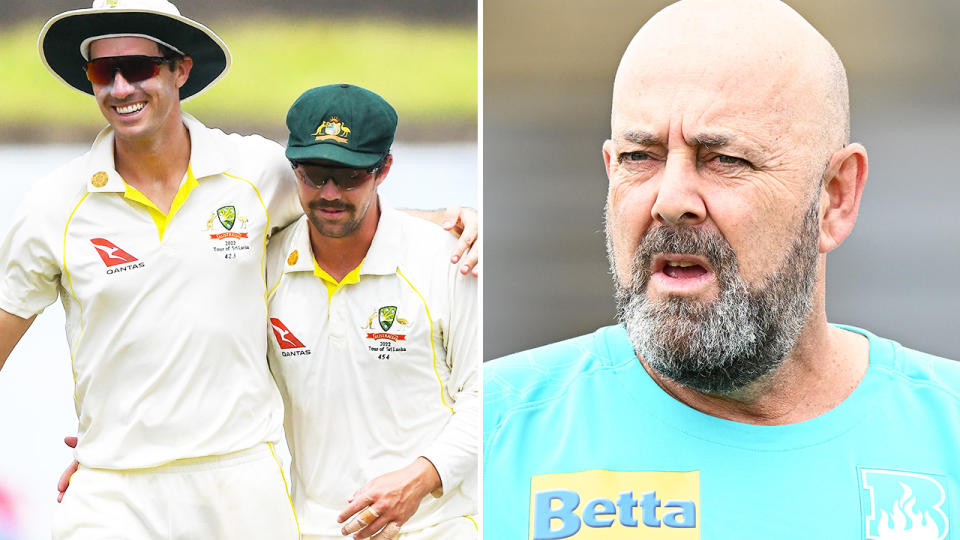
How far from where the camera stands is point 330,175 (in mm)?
2195

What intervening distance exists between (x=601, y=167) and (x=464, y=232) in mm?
388

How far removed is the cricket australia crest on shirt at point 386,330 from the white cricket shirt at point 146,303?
0.23 meters

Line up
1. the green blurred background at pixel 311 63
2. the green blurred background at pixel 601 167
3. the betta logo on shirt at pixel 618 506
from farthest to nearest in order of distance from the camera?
the green blurred background at pixel 311 63 < the green blurred background at pixel 601 167 < the betta logo on shirt at pixel 618 506

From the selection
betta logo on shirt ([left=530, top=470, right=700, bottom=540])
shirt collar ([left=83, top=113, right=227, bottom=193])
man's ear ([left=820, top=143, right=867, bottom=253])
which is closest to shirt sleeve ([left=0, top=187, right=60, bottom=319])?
shirt collar ([left=83, top=113, right=227, bottom=193])

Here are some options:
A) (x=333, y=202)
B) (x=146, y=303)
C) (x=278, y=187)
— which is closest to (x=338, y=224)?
(x=333, y=202)

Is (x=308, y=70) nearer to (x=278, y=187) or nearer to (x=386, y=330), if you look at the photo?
(x=278, y=187)

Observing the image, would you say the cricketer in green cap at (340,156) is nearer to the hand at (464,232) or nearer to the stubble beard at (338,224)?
the stubble beard at (338,224)

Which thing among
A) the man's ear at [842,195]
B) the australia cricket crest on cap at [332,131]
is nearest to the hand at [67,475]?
the australia cricket crest on cap at [332,131]

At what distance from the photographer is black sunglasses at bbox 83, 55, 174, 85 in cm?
220

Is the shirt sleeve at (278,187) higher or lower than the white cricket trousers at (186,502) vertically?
higher

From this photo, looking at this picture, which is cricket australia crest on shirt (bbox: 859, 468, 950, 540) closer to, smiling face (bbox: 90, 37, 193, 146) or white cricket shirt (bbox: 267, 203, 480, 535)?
white cricket shirt (bbox: 267, 203, 480, 535)

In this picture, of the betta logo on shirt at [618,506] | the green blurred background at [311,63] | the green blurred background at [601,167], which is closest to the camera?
the betta logo on shirt at [618,506]

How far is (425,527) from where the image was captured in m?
2.23

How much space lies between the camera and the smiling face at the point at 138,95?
7.22ft
